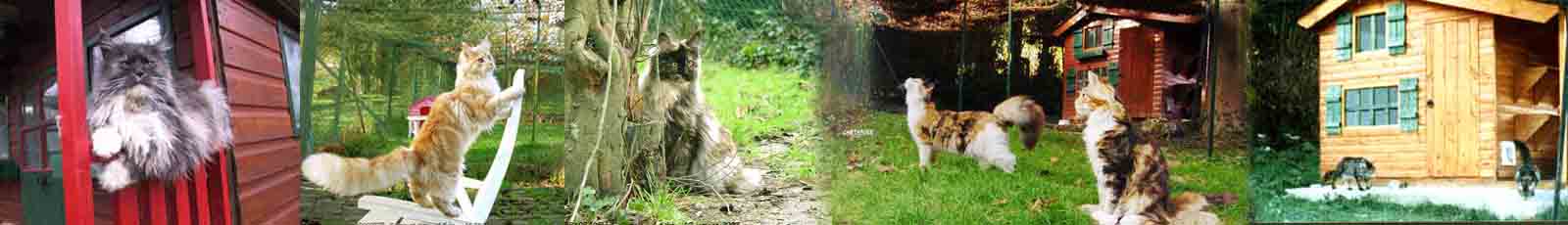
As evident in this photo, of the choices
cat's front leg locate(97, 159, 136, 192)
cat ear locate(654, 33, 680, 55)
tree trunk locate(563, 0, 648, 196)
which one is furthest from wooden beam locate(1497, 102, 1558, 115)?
cat's front leg locate(97, 159, 136, 192)

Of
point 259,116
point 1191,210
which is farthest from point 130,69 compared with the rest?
point 1191,210

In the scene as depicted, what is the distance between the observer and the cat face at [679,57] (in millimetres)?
4012

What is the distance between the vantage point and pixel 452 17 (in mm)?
3719

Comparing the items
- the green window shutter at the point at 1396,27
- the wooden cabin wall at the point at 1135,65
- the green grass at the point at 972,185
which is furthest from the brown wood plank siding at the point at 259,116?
the green window shutter at the point at 1396,27

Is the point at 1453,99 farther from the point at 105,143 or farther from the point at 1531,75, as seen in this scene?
the point at 105,143

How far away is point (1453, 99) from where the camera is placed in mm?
4691

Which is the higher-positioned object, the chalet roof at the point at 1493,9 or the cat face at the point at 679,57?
the chalet roof at the point at 1493,9

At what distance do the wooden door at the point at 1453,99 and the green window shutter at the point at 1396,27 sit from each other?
0.11 meters

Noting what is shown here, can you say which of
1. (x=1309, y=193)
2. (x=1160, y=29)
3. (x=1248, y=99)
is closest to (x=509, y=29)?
(x=1160, y=29)

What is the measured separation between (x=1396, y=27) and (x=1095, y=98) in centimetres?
155

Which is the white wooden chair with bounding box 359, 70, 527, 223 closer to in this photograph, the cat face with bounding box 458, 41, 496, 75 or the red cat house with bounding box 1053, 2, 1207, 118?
the cat face with bounding box 458, 41, 496, 75

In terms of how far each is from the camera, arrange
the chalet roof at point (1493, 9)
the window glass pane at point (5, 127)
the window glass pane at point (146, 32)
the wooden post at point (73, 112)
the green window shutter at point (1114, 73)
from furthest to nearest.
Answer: the chalet roof at point (1493, 9)
the green window shutter at point (1114, 73)
the window glass pane at point (146, 32)
the window glass pane at point (5, 127)
the wooden post at point (73, 112)

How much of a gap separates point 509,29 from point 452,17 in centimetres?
20

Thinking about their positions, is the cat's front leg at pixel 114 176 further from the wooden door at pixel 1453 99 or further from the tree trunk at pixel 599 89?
the wooden door at pixel 1453 99
